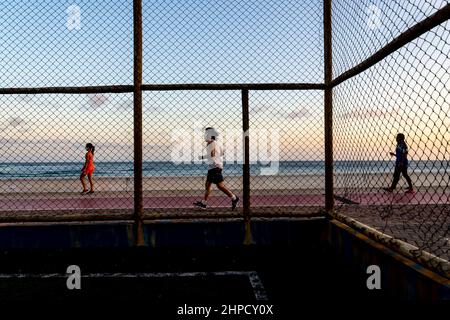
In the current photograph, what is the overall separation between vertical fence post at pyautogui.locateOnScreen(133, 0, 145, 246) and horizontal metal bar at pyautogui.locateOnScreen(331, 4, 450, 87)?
7.97 feet

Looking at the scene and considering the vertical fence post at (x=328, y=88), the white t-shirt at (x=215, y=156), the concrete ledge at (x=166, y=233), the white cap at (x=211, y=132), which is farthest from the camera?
the white t-shirt at (x=215, y=156)

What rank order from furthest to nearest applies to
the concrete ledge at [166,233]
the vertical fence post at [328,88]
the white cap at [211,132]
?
the white cap at [211,132]
the vertical fence post at [328,88]
the concrete ledge at [166,233]

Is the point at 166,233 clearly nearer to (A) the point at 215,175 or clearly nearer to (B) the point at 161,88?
(B) the point at 161,88

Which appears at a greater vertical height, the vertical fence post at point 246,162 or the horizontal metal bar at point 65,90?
the horizontal metal bar at point 65,90

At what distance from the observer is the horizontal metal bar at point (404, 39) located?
106 inches

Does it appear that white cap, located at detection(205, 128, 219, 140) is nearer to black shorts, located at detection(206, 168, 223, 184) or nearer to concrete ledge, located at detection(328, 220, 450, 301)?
black shorts, located at detection(206, 168, 223, 184)

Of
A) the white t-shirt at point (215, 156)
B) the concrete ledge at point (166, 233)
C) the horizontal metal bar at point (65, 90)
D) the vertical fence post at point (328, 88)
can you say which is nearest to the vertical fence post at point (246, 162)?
the concrete ledge at point (166, 233)

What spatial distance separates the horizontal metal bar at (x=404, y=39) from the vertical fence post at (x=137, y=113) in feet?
7.97

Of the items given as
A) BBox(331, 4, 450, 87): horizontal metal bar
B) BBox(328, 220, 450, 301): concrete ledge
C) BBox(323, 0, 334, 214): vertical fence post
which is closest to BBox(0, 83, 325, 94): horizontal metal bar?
BBox(323, 0, 334, 214): vertical fence post

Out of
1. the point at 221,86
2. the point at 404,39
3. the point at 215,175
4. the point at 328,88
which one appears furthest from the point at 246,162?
the point at 215,175

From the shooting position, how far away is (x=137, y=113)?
4.79 metres

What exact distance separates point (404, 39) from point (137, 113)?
2.98 meters

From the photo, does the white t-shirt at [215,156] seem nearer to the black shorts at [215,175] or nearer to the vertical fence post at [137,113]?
the black shorts at [215,175]
